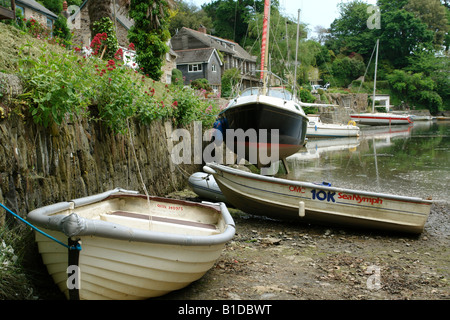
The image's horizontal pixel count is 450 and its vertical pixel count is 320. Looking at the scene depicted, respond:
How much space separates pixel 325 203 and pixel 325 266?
197 centimetres

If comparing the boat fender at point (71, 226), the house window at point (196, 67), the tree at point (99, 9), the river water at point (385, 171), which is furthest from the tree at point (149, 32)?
the house window at point (196, 67)

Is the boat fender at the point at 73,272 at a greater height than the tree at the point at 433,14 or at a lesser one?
lesser

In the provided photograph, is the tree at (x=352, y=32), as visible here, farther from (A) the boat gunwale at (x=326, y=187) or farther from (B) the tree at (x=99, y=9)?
(A) the boat gunwale at (x=326, y=187)

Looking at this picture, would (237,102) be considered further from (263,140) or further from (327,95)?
(327,95)

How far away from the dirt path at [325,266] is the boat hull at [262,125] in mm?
5336

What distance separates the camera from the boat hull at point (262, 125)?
12.4m

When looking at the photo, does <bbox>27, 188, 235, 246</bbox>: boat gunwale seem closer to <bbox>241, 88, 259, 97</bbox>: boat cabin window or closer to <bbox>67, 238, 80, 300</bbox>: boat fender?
<bbox>67, 238, 80, 300</bbox>: boat fender

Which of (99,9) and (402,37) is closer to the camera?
(99,9)

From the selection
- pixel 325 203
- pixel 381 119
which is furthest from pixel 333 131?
pixel 325 203

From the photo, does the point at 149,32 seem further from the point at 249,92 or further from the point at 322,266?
the point at 322,266

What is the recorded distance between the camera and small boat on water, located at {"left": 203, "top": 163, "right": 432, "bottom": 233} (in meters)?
6.88

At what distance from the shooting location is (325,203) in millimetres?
7188

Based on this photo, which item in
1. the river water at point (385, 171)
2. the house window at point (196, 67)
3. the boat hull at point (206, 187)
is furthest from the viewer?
the house window at point (196, 67)
